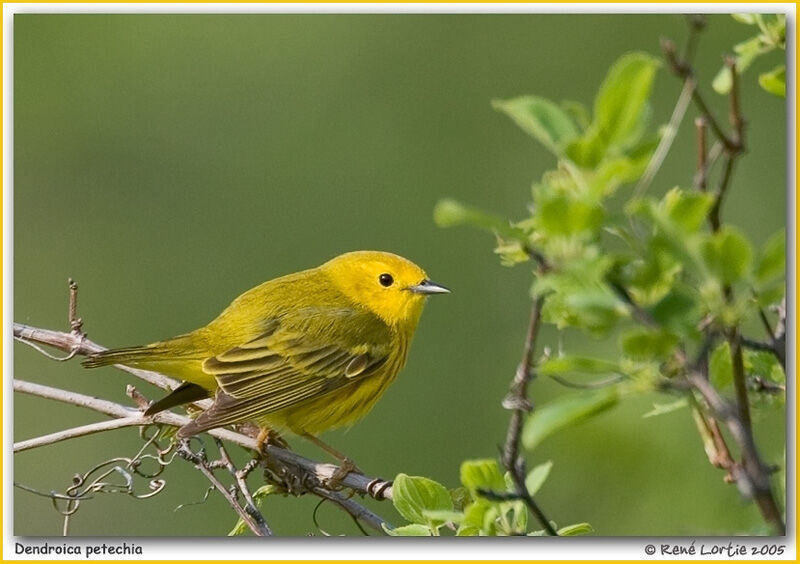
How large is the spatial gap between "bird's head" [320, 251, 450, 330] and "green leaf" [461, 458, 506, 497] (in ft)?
6.42

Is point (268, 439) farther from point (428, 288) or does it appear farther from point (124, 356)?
point (428, 288)

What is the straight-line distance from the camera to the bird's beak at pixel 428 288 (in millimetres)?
3673

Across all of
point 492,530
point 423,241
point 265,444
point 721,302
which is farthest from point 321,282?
point 721,302

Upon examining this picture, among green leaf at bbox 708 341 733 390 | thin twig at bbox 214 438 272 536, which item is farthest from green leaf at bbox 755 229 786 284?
thin twig at bbox 214 438 272 536

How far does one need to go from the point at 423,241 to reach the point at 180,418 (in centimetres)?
146

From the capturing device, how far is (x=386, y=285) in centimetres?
384

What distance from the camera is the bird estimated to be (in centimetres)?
320

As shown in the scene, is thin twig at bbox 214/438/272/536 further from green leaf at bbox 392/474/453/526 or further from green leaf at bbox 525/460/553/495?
green leaf at bbox 525/460/553/495

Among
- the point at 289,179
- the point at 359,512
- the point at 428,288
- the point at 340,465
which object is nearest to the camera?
the point at 359,512

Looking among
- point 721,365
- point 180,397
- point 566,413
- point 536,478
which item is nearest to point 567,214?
point 566,413

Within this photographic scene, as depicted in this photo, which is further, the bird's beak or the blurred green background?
the bird's beak

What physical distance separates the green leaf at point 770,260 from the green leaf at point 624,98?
8.7 inches

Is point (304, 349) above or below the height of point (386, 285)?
below

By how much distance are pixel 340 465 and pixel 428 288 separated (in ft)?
2.53
